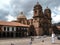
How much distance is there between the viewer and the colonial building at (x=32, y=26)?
161 ft

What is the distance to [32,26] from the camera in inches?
2494

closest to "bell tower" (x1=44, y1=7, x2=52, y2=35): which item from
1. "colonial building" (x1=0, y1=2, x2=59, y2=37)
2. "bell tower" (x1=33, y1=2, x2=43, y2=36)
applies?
"colonial building" (x1=0, y1=2, x2=59, y2=37)

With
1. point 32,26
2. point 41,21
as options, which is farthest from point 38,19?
point 32,26

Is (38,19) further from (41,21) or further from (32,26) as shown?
(32,26)

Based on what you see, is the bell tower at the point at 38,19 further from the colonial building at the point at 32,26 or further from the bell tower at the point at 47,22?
the bell tower at the point at 47,22

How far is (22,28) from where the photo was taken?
175ft

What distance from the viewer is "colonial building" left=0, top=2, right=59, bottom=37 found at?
48956 mm

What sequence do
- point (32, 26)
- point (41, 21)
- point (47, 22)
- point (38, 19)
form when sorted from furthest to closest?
point (47, 22) → point (41, 21) → point (32, 26) → point (38, 19)

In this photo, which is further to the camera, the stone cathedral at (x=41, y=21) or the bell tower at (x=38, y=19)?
the stone cathedral at (x=41, y=21)

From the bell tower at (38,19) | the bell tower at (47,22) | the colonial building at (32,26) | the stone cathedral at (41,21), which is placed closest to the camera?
the colonial building at (32,26)

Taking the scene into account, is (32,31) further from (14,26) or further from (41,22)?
(14,26)

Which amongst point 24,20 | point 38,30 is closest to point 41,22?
point 38,30

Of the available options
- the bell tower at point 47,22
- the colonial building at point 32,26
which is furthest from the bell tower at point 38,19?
the bell tower at point 47,22

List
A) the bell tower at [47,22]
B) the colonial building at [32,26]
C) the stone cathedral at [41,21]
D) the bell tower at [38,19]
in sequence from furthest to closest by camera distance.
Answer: the bell tower at [47,22] → the stone cathedral at [41,21] → the bell tower at [38,19] → the colonial building at [32,26]
